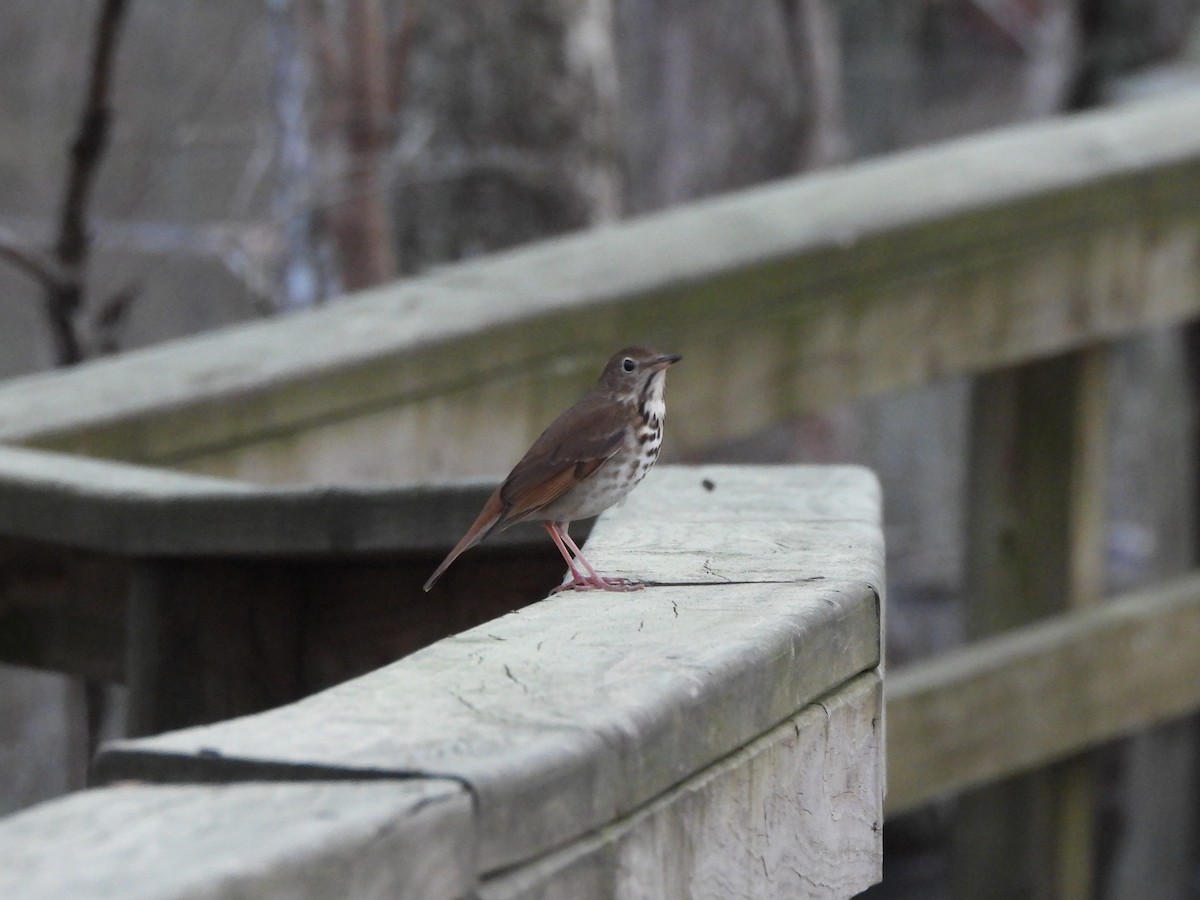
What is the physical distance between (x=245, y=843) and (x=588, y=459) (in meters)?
1.87

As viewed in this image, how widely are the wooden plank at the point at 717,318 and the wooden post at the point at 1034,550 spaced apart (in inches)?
7.8

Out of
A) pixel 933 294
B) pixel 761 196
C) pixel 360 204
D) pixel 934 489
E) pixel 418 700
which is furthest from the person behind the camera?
pixel 934 489

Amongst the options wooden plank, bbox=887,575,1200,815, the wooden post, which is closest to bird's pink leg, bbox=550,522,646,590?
wooden plank, bbox=887,575,1200,815

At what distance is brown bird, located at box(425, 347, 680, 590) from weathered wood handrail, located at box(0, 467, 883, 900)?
0.42 m

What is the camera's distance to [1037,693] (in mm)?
4434

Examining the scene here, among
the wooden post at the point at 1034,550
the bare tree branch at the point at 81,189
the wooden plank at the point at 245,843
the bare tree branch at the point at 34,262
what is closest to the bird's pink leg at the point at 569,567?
the wooden plank at the point at 245,843

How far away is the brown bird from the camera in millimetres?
3008

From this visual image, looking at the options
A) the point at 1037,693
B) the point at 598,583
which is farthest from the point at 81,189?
the point at 598,583

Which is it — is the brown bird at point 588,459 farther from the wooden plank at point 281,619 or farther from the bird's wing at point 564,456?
the wooden plank at point 281,619

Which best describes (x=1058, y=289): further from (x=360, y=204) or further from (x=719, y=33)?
(x=719, y=33)

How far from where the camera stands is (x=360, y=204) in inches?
250

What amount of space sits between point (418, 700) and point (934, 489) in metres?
12.9

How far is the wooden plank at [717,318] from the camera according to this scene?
3.79 metres

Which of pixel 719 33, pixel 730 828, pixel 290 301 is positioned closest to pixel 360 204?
pixel 290 301
